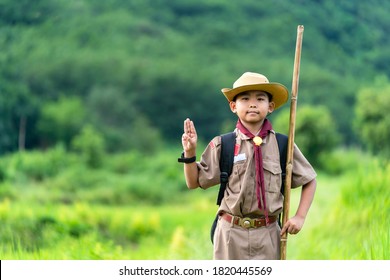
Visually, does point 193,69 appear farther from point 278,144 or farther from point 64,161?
point 278,144

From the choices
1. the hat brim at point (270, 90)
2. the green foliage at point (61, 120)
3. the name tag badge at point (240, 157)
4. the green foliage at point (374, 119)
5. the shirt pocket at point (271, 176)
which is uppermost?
the green foliage at point (61, 120)

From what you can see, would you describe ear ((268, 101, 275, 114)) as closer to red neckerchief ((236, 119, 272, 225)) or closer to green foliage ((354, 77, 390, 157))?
red neckerchief ((236, 119, 272, 225))

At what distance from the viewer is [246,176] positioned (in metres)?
3.34

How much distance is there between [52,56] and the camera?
31.1 meters

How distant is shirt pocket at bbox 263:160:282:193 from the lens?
3.36 m

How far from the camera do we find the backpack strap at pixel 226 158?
337 cm

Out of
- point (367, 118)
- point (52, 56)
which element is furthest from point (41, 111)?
point (367, 118)

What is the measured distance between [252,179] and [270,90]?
1.30 feet

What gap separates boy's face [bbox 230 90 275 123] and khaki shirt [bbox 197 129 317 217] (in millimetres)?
99

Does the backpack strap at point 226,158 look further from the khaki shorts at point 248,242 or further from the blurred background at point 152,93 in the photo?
the blurred background at point 152,93

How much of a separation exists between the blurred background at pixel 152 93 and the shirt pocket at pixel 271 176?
10318 mm

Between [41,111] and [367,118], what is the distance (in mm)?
13205

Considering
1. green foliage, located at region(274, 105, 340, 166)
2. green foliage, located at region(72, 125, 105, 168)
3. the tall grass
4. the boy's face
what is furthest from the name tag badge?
green foliage, located at region(72, 125, 105, 168)

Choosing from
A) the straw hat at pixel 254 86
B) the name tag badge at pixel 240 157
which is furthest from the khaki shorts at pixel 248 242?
the straw hat at pixel 254 86
